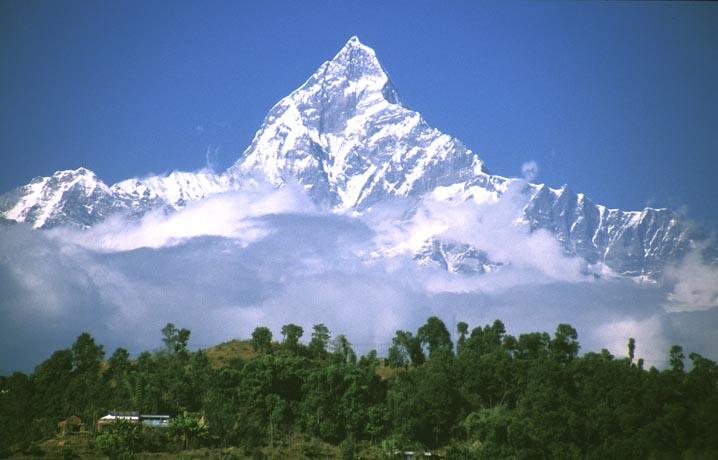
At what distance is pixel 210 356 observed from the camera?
152 m

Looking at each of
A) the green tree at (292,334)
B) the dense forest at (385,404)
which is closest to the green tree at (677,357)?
the dense forest at (385,404)

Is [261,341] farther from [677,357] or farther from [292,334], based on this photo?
[677,357]

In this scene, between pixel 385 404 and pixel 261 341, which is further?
pixel 261 341

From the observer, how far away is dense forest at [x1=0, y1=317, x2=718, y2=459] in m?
108

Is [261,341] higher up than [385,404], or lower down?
higher up

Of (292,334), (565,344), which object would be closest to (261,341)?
(292,334)

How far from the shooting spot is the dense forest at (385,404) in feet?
353

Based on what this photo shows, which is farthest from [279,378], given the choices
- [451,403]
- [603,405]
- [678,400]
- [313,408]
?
[678,400]

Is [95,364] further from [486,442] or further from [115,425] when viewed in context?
[486,442]

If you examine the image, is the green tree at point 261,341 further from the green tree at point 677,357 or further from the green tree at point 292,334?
the green tree at point 677,357

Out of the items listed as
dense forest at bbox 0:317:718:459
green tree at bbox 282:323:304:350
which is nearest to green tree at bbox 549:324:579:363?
dense forest at bbox 0:317:718:459

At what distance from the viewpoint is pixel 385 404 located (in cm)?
12450

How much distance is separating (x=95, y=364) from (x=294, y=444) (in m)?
40.8

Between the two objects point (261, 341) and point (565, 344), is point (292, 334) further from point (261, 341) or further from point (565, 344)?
point (565, 344)
